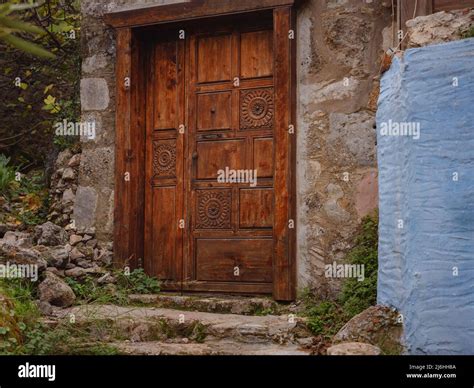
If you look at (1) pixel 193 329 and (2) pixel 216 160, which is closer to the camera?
(1) pixel 193 329

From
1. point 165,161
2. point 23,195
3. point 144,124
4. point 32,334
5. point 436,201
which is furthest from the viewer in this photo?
point 23,195

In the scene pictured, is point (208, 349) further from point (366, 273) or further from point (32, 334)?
point (366, 273)

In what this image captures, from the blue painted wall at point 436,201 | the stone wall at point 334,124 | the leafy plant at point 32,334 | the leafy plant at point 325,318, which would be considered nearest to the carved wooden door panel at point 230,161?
the stone wall at point 334,124

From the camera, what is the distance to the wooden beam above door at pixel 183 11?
5.36 metres

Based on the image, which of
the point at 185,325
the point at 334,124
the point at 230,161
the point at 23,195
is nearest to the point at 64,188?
the point at 23,195

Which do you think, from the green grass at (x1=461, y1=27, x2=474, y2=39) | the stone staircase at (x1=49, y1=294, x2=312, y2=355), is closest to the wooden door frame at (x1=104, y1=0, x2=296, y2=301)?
the stone staircase at (x1=49, y1=294, x2=312, y2=355)

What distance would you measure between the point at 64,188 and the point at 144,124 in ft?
3.18

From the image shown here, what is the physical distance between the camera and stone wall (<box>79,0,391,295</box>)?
16.4ft

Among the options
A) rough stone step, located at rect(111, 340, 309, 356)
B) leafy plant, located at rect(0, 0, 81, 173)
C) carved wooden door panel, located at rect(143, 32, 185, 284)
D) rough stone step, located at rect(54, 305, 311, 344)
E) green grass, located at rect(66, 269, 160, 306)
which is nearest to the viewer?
rough stone step, located at rect(111, 340, 309, 356)

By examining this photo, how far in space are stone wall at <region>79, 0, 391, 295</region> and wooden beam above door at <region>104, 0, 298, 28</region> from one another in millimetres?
379

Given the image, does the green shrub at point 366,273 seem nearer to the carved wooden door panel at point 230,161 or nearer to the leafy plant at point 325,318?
the leafy plant at point 325,318

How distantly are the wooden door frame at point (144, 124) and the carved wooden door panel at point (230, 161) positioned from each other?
222 mm

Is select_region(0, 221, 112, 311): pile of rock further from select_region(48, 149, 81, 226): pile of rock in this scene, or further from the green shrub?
the green shrub

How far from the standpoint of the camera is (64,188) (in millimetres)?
6133
